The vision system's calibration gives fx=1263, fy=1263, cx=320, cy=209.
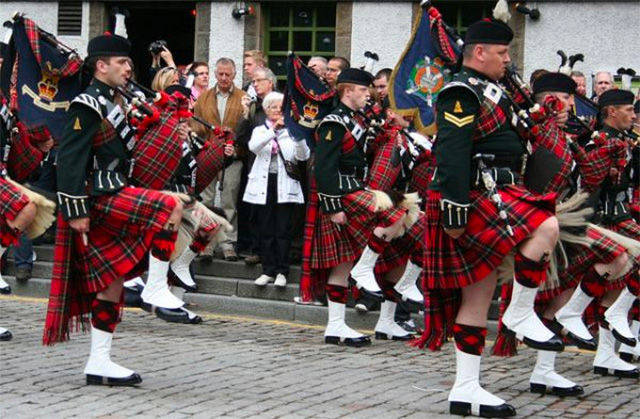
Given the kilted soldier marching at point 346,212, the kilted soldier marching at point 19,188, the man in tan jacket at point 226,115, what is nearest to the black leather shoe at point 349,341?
the kilted soldier marching at point 346,212

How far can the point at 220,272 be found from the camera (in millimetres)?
12180

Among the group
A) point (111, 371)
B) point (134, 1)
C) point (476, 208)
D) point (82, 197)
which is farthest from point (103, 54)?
point (134, 1)

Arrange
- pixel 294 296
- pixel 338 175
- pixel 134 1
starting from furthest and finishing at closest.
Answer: pixel 134 1 < pixel 294 296 < pixel 338 175

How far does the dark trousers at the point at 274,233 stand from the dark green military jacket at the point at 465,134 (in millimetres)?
4670

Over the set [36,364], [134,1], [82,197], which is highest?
[134,1]

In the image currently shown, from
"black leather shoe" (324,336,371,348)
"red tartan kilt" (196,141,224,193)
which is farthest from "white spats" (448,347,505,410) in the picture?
"red tartan kilt" (196,141,224,193)

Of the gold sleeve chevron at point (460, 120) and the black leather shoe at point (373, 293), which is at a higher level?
the gold sleeve chevron at point (460, 120)

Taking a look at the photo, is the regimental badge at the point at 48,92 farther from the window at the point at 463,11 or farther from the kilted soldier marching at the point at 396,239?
the window at the point at 463,11

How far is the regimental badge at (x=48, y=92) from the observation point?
326 inches

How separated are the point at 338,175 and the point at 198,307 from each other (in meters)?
2.64

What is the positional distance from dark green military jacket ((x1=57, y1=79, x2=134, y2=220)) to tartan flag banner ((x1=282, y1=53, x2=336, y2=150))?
2.84m

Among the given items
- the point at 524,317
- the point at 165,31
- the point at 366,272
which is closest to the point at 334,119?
the point at 366,272

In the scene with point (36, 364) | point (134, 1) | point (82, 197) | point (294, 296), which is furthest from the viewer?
point (134, 1)

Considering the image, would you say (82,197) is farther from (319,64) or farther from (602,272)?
(319,64)
